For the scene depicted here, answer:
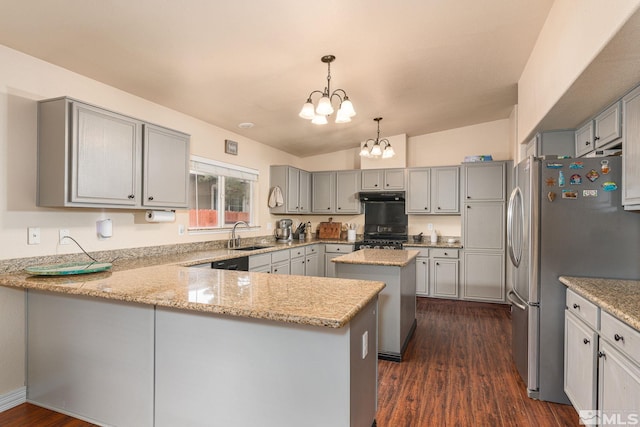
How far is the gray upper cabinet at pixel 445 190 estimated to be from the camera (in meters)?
5.23

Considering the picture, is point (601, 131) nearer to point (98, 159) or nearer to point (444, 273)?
point (444, 273)

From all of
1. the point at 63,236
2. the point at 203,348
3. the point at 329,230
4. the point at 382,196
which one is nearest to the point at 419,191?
the point at 382,196

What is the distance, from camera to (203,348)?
167cm

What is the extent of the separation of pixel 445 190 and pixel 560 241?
305 cm

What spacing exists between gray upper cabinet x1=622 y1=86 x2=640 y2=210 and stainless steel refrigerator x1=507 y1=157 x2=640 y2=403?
3.5 inches

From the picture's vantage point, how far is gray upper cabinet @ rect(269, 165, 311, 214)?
5.41 meters

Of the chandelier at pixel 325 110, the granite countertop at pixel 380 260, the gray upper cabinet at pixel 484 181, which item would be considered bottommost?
the granite countertop at pixel 380 260

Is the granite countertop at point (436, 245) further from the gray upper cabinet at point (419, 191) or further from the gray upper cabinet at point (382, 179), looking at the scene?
the gray upper cabinet at point (382, 179)

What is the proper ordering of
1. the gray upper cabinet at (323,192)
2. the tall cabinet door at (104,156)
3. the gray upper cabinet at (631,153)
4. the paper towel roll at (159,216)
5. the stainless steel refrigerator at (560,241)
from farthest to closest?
Answer: the gray upper cabinet at (323,192) < the paper towel roll at (159,216) < the tall cabinet door at (104,156) < the stainless steel refrigerator at (560,241) < the gray upper cabinet at (631,153)

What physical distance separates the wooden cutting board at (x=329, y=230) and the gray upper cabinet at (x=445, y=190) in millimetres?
1677

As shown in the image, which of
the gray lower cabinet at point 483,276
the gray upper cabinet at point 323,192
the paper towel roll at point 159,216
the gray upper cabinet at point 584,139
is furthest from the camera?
the gray upper cabinet at point 323,192

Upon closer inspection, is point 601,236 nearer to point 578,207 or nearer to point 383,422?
point 578,207

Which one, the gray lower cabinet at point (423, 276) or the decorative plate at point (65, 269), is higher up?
the decorative plate at point (65, 269)

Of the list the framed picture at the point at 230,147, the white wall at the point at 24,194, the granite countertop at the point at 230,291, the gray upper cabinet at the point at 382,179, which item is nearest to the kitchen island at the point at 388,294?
the granite countertop at the point at 230,291
